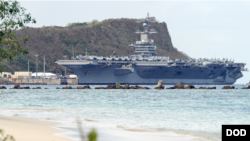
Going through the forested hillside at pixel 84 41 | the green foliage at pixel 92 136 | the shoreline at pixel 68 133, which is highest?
the forested hillside at pixel 84 41

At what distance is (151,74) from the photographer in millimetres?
77500

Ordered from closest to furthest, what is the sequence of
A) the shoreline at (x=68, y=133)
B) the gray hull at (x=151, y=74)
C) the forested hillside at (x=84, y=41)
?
the shoreline at (x=68, y=133) → the gray hull at (x=151, y=74) → the forested hillside at (x=84, y=41)

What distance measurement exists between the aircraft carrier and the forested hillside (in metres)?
47.1

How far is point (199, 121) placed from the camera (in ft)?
63.2

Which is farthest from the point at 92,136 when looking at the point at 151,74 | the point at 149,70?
the point at 151,74

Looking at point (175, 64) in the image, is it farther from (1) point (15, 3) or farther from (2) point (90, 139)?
(2) point (90, 139)

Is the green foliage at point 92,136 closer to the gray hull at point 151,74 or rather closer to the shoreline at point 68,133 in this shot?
the shoreline at point 68,133

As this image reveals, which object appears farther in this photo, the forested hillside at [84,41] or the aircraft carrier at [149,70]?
the forested hillside at [84,41]

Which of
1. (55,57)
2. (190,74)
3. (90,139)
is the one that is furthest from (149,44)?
(90,139)

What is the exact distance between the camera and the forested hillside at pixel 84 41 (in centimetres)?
12825

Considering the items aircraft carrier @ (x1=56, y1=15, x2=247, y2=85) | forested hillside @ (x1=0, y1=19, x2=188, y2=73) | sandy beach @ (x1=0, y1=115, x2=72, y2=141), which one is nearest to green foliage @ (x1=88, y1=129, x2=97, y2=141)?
sandy beach @ (x1=0, y1=115, x2=72, y2=141)

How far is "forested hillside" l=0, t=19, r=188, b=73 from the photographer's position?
128 m

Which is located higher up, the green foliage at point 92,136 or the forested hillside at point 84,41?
the forested hillside at point 84,41

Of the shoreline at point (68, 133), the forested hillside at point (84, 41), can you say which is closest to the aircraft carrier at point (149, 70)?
the forested hillside at point (84, 41)
